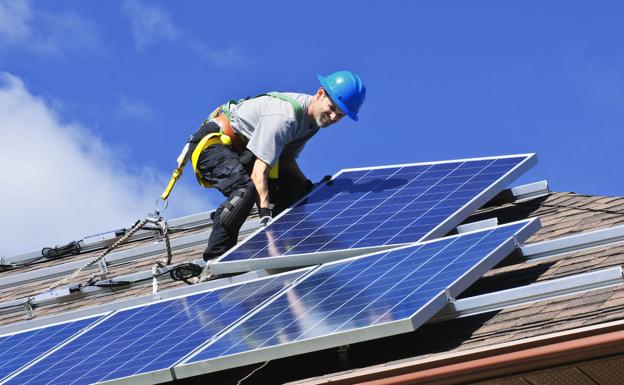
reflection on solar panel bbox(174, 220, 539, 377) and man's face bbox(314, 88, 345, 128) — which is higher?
man's face bbox(314, 88, 345, 128)

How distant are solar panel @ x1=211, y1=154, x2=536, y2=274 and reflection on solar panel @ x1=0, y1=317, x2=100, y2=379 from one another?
125cm

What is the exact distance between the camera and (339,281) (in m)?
9.47

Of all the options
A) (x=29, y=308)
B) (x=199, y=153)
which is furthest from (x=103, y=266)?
(x=199, y=153)

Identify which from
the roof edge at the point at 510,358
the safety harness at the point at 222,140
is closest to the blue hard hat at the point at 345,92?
the safety harness at the point at 222,140

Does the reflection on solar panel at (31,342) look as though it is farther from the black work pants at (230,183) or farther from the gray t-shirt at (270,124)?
the gray t-shirt at (270,124)

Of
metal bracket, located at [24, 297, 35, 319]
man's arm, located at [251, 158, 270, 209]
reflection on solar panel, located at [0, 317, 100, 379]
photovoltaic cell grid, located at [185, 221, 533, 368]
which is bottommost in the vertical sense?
photovoltaic cell grid, located at [185, 221, 533, 368]

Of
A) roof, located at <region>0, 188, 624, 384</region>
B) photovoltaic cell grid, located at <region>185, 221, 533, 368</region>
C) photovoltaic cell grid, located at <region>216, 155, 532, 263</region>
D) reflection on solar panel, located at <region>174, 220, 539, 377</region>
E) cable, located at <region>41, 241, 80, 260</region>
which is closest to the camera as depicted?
roof, located at <region>0, 188, 624, 384</region>

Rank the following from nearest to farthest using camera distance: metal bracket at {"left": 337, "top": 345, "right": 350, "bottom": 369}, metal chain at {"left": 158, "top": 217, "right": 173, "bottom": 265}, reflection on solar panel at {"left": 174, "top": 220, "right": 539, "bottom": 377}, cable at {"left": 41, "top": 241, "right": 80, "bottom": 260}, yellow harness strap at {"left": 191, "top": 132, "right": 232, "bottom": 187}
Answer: reflection on solar panel at {"left": 174, "top": 220, "right": 539, "bottom": 377}
metal bracket at {"left": 337, "top": 345, "right": 350, "bottom": 369}
yellow harness strap at {"left": 191, "top": 132, "right": 232, "bottom": 187}
metal chain at {"left": 158, "top": 217, "right": 173, "bottom": 265}
cable at {"left": 41, "top": 241, "right": 80, "bottom": 260}

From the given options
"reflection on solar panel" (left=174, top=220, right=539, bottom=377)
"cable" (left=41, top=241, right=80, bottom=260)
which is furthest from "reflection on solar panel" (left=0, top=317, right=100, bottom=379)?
"cable" (left=41, top=241, right=80, bottom=260)

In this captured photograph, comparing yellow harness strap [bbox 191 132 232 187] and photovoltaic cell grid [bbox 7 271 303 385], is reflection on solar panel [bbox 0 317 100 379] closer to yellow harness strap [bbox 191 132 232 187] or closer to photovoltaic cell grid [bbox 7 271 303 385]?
photovoltaic cell grid [bbox 7 271 303 385]

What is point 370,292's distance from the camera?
9.01 metres

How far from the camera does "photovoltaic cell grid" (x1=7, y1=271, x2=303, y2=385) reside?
9109 mm

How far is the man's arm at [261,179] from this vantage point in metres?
11.1

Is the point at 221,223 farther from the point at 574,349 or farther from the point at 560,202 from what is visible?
the point at 574,349
